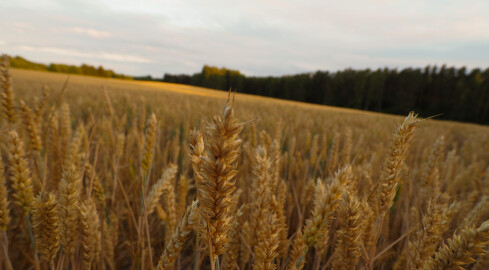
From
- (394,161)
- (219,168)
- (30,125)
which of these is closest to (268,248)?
(219,168)

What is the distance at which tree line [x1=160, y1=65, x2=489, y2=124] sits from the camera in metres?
38.3

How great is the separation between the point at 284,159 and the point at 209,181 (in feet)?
6.63

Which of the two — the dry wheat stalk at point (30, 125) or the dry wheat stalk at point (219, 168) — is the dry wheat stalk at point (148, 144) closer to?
the dry wheat stalk at point (30, 125)

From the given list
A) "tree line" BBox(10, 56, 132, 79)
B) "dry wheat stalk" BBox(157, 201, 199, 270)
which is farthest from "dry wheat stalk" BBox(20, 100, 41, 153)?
"tree line" BBox(10, 56, 132, 79)

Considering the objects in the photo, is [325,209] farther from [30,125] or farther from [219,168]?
[30,125]

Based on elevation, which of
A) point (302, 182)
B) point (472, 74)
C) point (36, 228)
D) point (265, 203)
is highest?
point (472, 74)

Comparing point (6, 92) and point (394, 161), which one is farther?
A: point (6, 92)

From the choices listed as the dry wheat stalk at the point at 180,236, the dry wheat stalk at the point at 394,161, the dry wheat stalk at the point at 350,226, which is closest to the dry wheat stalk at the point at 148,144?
the dry wheat stalk at the point at 180,236

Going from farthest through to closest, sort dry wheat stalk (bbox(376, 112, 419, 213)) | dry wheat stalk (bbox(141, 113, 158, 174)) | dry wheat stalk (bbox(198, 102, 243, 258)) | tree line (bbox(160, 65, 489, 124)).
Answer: tree line (bbox(160, 65, 489, 124)), dry wheat stalk (bbox(141, 113, 158, 174)), dry wheat stalk (bbox(376, 112, 419, 213)), dry wheat stalk (bbox(198, 102, 243, 258))

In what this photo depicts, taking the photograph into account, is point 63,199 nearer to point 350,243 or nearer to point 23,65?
point 350,243

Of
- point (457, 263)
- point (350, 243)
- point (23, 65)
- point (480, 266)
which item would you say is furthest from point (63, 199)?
point (23, 65)

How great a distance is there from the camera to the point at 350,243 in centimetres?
78

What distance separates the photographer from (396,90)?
45.2 meters

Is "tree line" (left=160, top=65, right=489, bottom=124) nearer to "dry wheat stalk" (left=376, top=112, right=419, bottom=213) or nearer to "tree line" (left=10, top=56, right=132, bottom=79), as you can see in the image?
"tree line" (left=10, top=56, right=132, bottom=79)
